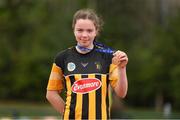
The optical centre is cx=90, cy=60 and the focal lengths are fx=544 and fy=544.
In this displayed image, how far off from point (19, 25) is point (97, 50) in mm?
50515

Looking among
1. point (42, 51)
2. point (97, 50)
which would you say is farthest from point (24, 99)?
point (97, 50)

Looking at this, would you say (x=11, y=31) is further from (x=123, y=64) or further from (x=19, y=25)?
(x=123, y=64)

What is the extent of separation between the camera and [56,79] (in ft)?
14.4

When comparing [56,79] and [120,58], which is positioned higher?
[120,58]

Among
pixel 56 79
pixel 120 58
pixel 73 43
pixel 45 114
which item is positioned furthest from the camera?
pixel 73 43

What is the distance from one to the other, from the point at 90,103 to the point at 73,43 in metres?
41.7

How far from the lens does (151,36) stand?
180 feet

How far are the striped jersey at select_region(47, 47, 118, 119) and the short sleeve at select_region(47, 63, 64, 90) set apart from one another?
0.18 feet

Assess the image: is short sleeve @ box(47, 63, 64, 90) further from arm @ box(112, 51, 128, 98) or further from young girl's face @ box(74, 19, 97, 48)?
arm @ box(112, 51, 128, 98)

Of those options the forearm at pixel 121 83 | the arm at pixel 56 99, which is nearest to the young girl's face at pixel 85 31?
the forearm at pixel 121 83

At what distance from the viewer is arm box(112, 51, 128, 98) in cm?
405

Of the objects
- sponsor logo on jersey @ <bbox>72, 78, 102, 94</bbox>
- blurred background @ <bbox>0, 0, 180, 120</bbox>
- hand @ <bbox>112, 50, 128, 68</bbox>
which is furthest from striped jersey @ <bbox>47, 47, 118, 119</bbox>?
blurred background @ <bbox>0, 0, 180, 120</bbox>

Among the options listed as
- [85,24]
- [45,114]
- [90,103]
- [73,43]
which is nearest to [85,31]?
[85,24]

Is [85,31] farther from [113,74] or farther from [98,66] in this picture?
[113,74]
